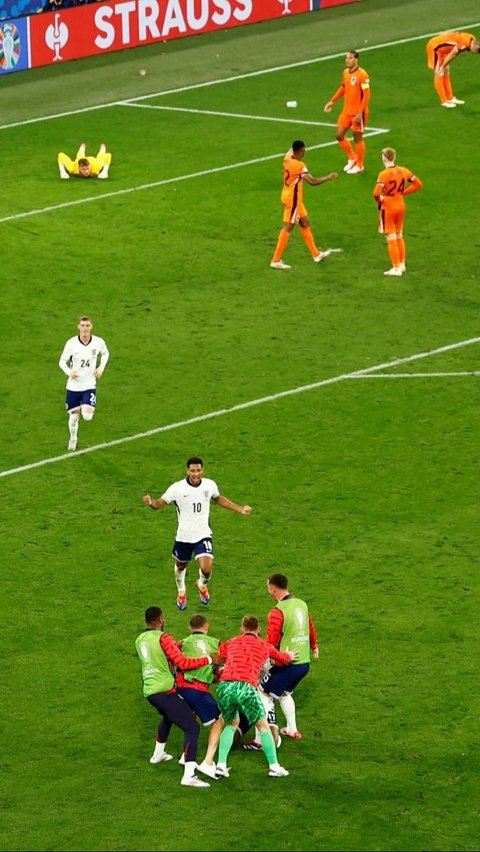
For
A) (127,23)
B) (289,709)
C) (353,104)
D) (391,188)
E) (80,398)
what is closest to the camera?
(289,709)

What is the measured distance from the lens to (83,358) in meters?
25.6

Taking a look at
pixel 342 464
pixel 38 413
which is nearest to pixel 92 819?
pixel 342 464

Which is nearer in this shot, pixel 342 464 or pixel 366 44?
pixel 342 464

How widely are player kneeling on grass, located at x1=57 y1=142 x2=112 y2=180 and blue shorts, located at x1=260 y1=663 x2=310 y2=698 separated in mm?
20353

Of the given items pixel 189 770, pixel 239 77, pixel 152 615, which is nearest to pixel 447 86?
pixel 239 77

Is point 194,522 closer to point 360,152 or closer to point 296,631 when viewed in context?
point 296,631

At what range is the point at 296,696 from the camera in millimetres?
20031

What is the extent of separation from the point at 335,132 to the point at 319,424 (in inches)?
595

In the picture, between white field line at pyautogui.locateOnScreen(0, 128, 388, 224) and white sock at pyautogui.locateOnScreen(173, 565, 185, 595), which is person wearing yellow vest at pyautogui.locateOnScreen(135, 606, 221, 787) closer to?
white sock at pyautogui.locateOnScreen(173, 565, 185, 595)

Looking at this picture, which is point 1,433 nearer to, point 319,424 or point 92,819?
point 319,424

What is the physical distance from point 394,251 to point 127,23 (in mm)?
17760

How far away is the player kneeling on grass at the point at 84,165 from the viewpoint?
3778cm

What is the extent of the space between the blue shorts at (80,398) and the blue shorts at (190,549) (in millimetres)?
4300

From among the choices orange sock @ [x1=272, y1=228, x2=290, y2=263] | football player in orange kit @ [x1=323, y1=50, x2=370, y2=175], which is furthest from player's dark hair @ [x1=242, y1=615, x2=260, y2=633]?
football player in orange kit @ [x1=323, y1=50, x2=370, y2=175]
